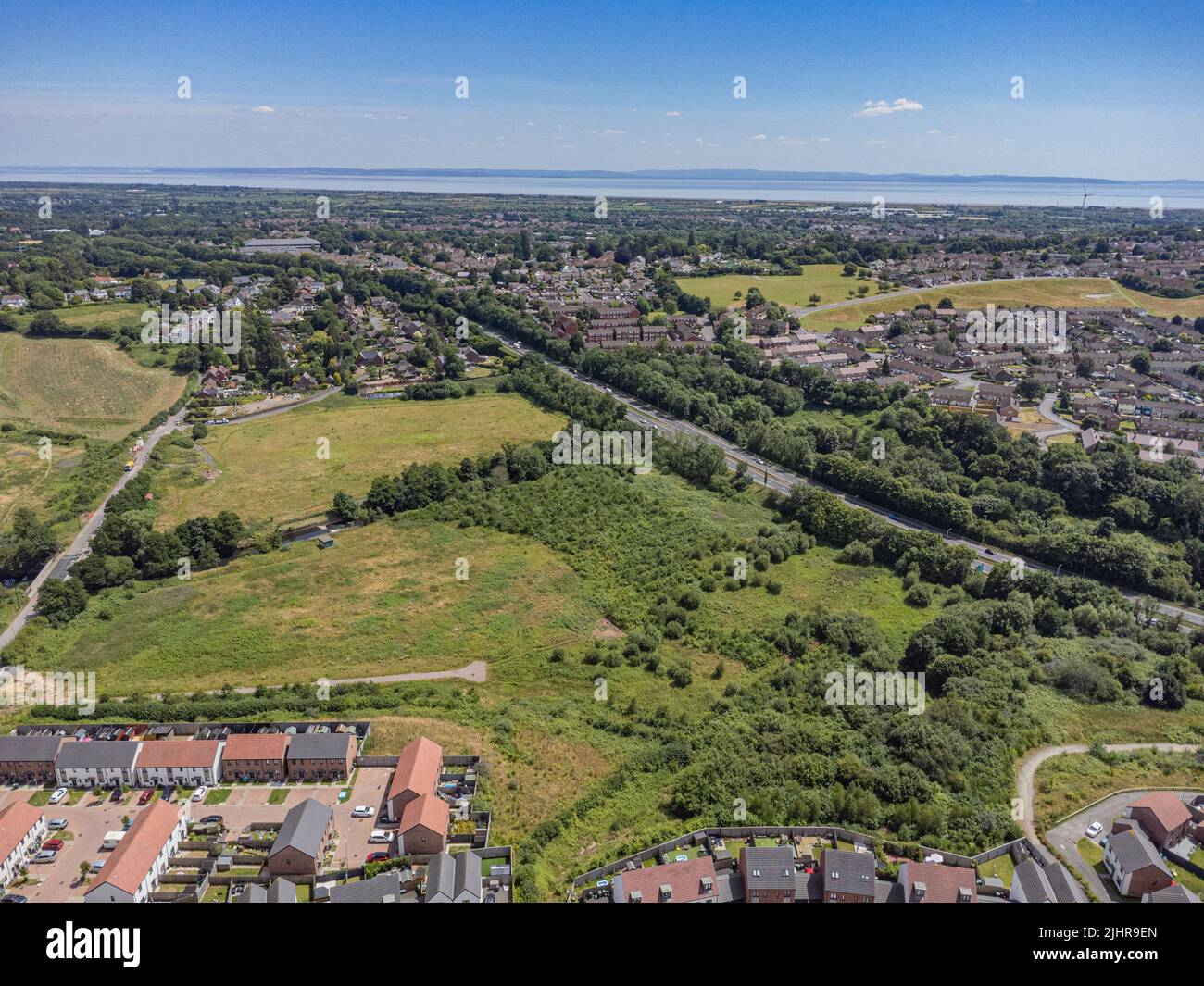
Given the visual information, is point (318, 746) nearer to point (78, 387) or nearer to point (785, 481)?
point (785, 481)

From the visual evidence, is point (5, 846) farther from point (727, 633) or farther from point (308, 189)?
point (308, 189)

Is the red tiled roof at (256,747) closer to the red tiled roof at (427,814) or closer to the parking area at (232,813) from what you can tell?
the parking area at (232,813)

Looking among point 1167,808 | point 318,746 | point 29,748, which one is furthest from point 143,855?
point 1167,808

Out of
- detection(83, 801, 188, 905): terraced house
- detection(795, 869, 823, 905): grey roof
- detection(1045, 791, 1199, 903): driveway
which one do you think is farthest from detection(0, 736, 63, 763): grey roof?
detection(1045, 791, 1199, 903): driveway

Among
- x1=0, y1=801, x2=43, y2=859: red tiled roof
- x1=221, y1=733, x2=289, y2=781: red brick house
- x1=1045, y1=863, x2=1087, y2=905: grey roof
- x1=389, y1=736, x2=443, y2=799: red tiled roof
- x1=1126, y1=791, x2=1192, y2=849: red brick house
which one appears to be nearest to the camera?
x1=1045, y1=863, x2=1087, y2=905: grey roof

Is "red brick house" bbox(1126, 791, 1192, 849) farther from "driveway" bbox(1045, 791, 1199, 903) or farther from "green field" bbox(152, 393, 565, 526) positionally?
"green field" bbox(152, 393, 565, 526)
